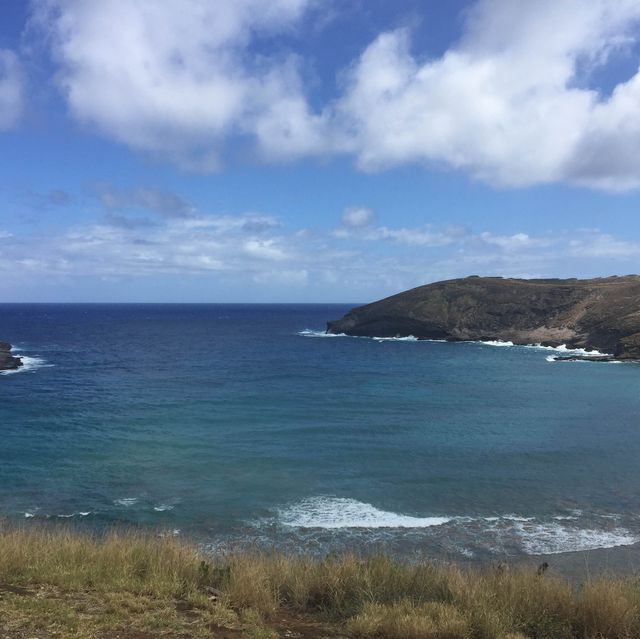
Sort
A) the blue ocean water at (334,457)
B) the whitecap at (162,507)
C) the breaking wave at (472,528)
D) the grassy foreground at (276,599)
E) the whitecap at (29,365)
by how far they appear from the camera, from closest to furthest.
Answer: the grassy foreground at (276,599)
the breaking wave at (472,528)
the blue ocean water at (334,457)
the whitecap at (162,507)
the whitecap at (29,365)

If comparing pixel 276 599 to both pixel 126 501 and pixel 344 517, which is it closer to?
pixel 344 517

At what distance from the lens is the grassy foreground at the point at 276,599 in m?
7.83

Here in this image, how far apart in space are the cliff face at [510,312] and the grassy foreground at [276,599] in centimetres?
8215

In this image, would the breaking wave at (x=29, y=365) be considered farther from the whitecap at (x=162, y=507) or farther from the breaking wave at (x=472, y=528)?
the breaking wave at (x=472, y=528)

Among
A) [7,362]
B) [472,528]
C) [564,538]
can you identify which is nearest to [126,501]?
[472,528]

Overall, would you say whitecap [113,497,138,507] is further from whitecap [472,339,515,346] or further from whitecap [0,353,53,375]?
whitecap [472,339,515,346]

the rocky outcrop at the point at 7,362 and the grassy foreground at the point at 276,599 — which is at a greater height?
the grassy foreground at the point at 276,599

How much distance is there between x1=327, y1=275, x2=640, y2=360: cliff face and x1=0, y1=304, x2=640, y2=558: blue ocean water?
37.7 m

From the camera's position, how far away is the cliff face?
3600 inches

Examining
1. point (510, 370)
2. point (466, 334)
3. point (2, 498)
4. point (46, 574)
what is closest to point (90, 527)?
point (2, 498)

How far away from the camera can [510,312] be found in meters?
105

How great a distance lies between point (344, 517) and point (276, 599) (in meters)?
10.4

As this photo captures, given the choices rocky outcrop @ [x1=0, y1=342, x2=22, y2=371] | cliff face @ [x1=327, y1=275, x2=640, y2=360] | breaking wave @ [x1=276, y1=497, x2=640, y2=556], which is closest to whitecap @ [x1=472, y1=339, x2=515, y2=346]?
cliff face @ [x1=327, y1=275, x2=640, y2=360]

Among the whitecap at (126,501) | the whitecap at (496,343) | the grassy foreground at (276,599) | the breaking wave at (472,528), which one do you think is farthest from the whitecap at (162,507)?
the whitecap at (496,343)
